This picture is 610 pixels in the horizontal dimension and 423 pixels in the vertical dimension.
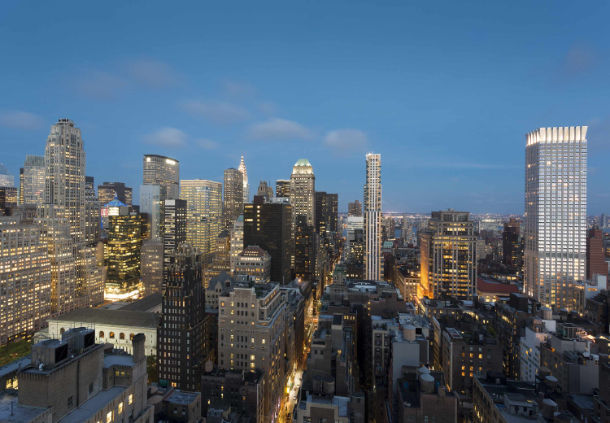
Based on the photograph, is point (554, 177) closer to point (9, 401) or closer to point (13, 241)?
point (9, 401)

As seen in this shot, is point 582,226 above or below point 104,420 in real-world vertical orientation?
above

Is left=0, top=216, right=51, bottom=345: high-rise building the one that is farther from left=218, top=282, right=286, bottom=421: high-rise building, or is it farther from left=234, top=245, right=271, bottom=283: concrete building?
left=218, top=282, right=286, bottom=421: high-rise building

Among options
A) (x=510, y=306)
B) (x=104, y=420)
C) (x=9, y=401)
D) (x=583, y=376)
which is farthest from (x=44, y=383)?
(x=510, y=306)

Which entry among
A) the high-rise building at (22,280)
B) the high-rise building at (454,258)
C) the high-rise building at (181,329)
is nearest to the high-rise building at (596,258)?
the high-rise building at (454,258)

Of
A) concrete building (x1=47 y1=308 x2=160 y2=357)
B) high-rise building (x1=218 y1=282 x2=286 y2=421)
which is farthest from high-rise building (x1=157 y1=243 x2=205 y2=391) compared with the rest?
concrete building (x1=47 y1=308 x2=160 y2=357)

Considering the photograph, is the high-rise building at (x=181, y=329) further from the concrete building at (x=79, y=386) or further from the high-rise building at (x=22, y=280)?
the high-rise building at (x=22, y=280)

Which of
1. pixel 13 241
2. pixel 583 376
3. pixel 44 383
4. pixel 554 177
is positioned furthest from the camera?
pixel 554 177
